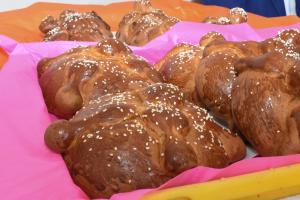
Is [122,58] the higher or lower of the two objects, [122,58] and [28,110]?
the higher

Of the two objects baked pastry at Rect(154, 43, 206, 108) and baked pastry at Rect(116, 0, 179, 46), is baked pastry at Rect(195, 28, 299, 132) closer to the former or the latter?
baked pastry at Rect(154, 43, 206, 108)

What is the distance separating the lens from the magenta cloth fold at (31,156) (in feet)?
3.00

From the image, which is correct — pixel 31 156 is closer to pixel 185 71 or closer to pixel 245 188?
pixel 245 188

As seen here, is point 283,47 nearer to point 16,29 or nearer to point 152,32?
point 152,32

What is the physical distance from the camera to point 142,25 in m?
A: 2.81

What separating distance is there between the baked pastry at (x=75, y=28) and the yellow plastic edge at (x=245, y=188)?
1933mm

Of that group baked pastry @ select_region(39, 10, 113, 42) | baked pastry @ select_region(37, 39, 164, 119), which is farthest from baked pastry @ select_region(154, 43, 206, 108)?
baked pastry @ select_region(39, 10, 113, 42)

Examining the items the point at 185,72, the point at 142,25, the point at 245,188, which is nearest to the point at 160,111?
the point at 245,188

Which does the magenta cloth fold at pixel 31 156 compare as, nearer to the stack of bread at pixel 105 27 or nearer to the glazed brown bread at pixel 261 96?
the glazed brown bread at pixel 261 96

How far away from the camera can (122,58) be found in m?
1.64

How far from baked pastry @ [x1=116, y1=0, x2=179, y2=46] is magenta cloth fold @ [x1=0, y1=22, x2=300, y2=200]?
919 mm

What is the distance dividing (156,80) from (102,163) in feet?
2.36

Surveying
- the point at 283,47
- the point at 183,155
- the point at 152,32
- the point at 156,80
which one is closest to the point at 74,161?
the point at 183,155

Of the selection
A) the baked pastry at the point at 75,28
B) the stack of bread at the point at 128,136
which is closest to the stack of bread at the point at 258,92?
the stack of bread at the point at 128,136
